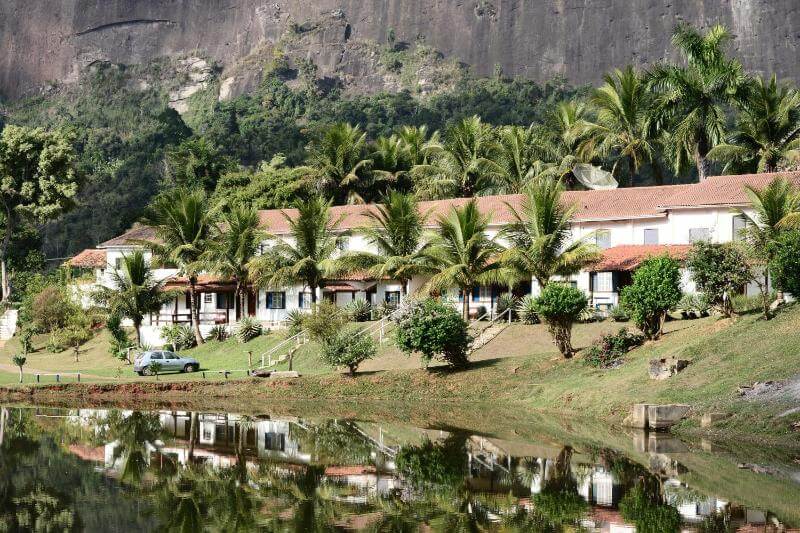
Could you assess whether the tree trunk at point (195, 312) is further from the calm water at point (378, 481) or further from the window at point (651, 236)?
the calm water at point (378, 481)

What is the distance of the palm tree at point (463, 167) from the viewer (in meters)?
73.1

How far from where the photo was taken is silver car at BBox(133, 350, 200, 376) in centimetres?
5281

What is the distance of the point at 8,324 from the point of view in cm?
7319

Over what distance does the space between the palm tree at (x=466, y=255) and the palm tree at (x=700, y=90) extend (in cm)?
1550

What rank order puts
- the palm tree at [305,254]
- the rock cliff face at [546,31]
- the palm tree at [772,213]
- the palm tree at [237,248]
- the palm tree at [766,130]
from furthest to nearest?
the rock cliff face at [546,31], the palm tree at [766,130], the palm tree at [237,248], the palm tree at [305,254], the palm tree at [772,213]

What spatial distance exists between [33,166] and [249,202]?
548 inches

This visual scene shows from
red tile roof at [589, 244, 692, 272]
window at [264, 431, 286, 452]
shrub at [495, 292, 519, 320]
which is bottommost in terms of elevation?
window at [264, 431, 286, 452]

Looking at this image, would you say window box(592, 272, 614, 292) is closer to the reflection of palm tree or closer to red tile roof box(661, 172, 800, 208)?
red tile roof box(661, 172, 800, 208)

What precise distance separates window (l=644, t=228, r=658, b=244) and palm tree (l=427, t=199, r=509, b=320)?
8.66 metres

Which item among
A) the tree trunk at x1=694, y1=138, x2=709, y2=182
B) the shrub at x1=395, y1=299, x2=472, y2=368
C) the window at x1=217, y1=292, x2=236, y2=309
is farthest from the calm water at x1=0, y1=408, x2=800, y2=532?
the tree trunk at x1=694, y1=138, x2=709, y2=182

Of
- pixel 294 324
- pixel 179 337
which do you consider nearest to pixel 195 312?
pixel 179 337

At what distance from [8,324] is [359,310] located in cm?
2711

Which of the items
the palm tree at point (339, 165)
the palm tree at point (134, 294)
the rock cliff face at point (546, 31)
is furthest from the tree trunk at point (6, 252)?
the rock cliff face at point (546, 31)

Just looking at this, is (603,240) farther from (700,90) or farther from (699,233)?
(700,90)
